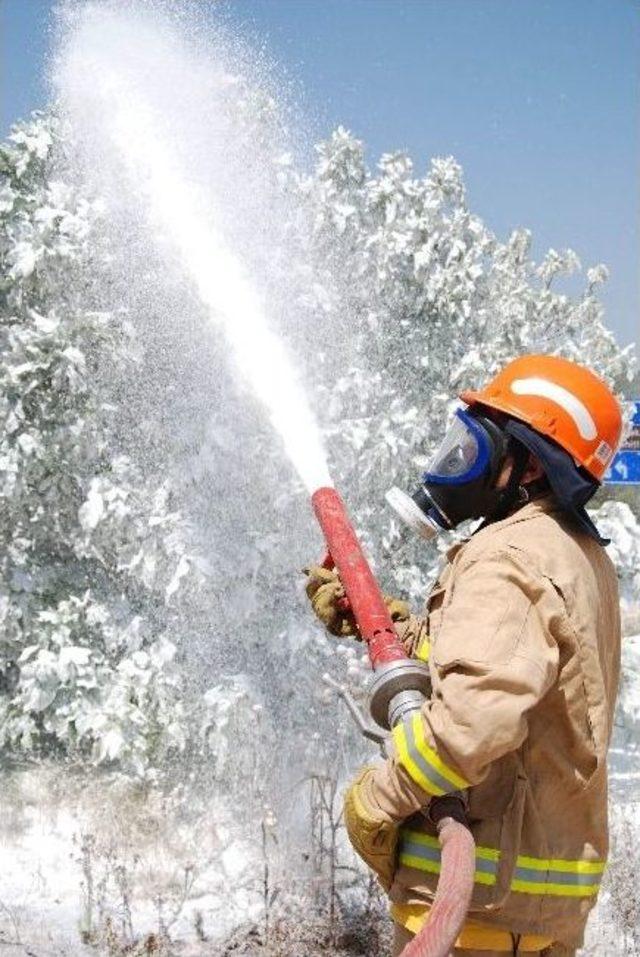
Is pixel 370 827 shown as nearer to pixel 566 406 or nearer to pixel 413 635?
pixel 413 635

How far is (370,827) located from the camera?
1932 mm

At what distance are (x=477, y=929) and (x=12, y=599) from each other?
17.2 feet

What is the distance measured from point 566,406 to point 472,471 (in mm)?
237

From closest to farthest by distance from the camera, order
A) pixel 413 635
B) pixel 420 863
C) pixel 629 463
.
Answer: pixel 420 863
pixel 413 635
pixel 629 463

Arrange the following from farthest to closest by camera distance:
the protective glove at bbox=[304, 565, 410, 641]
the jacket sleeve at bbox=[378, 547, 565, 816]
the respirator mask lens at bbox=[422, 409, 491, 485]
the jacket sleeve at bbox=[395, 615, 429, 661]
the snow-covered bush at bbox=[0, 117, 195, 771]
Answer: the snow-covered bush at bbox=[0, 117, 195, 771], the protective glove at bbox=[304, 565, 410, 641], the jacket sleeve at bbox=[395, 615, 429, 661], the respirator mask lens at bbox=[422, 409, 491, 485], the jacket sleeve at bbox=[378, 547, 565, 816]

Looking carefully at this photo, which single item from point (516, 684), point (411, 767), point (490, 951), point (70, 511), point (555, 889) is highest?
point (70, 511)

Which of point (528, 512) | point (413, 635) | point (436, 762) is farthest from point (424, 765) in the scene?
point (413, 635)

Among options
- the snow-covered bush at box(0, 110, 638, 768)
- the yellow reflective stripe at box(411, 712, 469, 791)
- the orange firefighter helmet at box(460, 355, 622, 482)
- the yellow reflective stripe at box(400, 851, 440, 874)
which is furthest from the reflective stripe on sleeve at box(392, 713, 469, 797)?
the snow-covered bush at box(0, 110, 638, 768)

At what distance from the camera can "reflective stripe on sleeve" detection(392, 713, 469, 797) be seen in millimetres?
1772

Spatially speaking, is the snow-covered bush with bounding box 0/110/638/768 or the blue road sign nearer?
the blue road sign

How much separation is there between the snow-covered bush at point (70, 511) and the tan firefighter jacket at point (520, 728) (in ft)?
14.7

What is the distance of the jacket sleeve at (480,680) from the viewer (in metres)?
1.73

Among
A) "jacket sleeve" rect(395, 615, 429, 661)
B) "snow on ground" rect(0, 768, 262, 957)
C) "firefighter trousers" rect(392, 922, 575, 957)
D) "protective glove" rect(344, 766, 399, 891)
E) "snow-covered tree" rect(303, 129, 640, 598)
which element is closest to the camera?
"protective glove" rect(344, 766, 399, 891)

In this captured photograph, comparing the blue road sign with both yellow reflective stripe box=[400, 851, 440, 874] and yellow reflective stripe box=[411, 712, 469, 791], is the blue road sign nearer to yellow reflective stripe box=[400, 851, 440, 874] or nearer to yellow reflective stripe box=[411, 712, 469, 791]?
yellow reflective stripe box=[400, 851, 440, 874]
